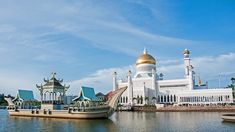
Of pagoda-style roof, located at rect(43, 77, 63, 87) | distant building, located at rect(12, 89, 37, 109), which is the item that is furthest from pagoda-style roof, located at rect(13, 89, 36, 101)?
pagoda-style roof, located at rect(43, 77, 63, 87)

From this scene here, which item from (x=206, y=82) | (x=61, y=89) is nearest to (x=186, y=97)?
(x=206, y=82)

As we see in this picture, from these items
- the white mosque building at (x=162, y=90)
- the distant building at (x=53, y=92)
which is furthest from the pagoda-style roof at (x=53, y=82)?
the white mosque building at (x=162, y=90)

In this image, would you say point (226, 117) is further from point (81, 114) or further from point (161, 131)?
point (81, 114)

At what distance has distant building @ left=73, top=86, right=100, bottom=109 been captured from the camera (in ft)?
125

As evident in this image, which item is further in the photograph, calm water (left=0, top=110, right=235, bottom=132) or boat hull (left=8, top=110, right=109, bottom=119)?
boat hull (left=8, top=110, right=109, bottom=119)

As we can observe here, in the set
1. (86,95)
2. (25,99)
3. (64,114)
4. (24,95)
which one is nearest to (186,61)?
(86,95)

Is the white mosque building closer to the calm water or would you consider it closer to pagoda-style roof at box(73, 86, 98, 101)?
pagoda-style roof at box(73, 86, 98, 101)

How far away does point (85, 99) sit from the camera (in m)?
38.2

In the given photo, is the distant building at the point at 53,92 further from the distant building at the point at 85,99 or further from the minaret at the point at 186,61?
the minaret at the point at 186,61

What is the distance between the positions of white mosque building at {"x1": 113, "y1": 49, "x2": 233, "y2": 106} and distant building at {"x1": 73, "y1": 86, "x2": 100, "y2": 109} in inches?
1179

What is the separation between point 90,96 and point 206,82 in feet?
155

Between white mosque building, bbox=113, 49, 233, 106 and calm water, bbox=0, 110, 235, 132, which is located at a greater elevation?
white mosque building, bbox=113, 49, 233, 106

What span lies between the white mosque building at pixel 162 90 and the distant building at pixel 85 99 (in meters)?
30.0

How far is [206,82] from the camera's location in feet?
254
